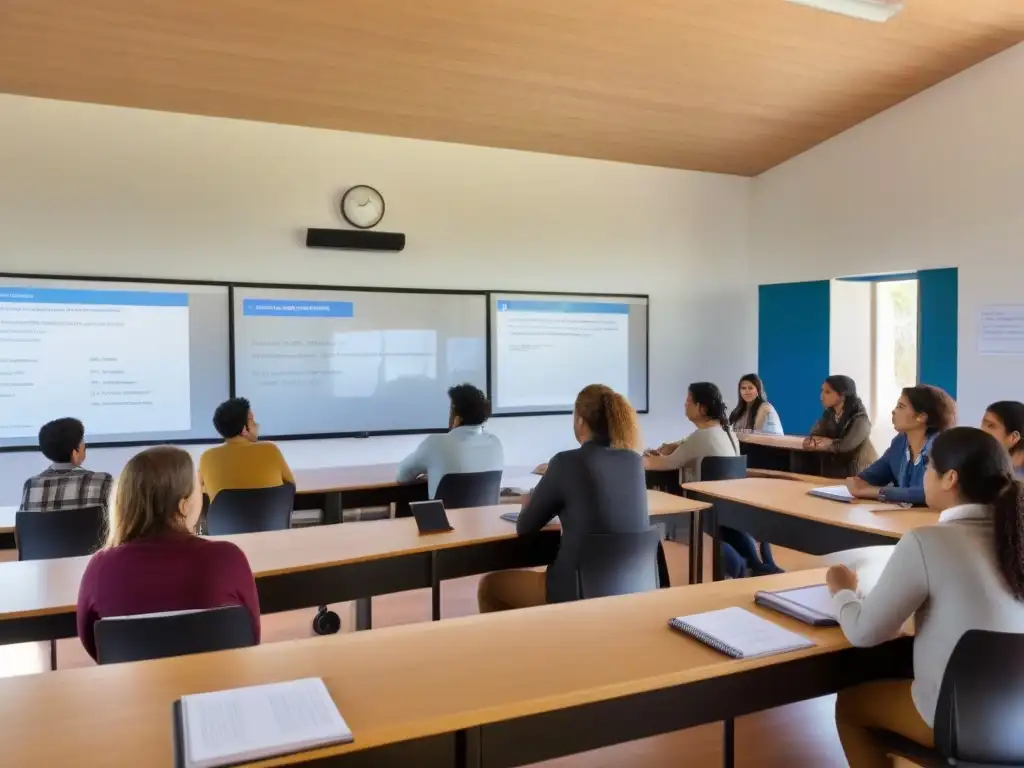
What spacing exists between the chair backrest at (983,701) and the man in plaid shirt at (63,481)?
297 cm

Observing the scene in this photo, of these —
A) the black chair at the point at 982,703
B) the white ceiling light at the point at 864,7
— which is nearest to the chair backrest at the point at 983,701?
the black chair at the point at 982,703

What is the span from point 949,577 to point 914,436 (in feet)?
6.34

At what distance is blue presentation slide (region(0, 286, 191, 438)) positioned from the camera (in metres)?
4.72

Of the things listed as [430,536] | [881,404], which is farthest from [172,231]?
[881,404]

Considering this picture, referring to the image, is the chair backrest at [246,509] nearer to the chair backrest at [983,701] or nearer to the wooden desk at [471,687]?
the wooden desk at [471,687]

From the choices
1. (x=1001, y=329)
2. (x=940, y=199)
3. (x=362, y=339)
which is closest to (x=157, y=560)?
(x=362, y=339)

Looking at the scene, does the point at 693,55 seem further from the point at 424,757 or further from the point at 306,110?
the point at 424,757

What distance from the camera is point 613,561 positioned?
2.56 metres

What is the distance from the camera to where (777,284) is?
6.97 m

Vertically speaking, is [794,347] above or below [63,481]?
above

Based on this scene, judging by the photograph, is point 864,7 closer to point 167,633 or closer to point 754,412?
point 754,412

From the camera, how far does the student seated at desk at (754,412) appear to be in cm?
621

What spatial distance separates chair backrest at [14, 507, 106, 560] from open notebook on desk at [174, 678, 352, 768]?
6.48 ft

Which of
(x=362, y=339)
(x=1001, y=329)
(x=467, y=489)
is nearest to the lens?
(x=467, y=489)
